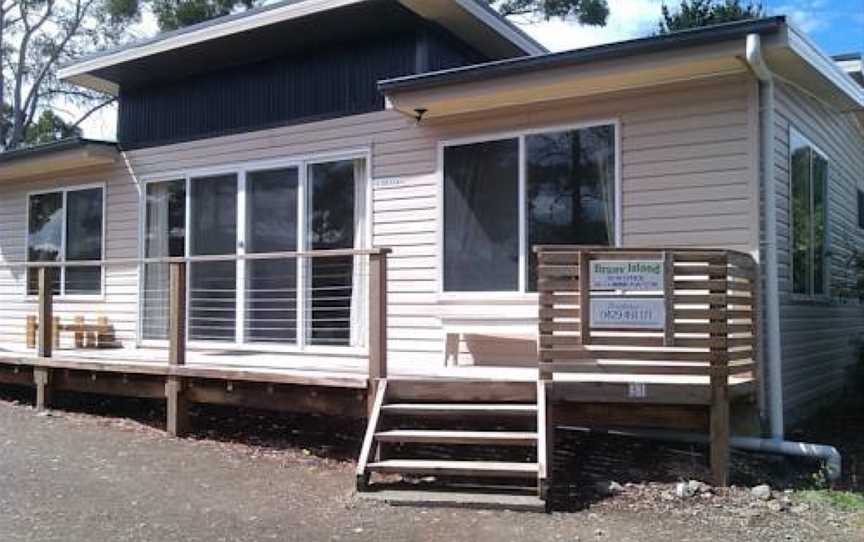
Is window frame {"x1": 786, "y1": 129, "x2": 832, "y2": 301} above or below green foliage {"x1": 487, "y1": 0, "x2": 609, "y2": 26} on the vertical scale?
below

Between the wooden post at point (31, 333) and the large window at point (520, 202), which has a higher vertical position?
the large window at point (520, 202)

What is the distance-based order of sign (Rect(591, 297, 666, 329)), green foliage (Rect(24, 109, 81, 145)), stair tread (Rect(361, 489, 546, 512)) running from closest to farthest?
stair tread (Rect(361, 489, 546, 512))
sign (Rect(591, 297, 666, 329))
green foliage (Rect(24, 109, 81, 145))

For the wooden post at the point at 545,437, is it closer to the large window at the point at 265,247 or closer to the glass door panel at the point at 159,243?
the large window at the point at 265,247

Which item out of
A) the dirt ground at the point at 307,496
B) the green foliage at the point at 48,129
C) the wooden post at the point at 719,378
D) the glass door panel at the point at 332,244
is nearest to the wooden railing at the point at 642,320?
the wooden post at the point at 719,378

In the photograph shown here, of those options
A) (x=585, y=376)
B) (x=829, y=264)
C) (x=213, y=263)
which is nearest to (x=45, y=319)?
(x=213, y=263)

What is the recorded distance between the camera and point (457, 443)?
700cm

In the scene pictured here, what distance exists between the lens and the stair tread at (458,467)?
6613 millimetres

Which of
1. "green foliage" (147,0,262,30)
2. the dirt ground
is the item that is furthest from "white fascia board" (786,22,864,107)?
"green foliage" (147,0,262,30)

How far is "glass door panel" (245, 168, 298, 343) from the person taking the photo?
34.9 ft

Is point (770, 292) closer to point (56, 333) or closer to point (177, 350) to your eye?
point (177, 350)

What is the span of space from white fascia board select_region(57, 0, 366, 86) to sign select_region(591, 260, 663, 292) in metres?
4.38

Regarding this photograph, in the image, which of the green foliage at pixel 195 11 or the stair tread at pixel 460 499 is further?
the green foliage at pixel 195 11

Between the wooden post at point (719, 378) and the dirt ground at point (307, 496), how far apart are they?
0.74 ft

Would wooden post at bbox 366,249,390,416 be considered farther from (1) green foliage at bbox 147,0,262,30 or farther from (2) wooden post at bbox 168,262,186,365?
(1) green foliage at bbox 147,0,262,30
